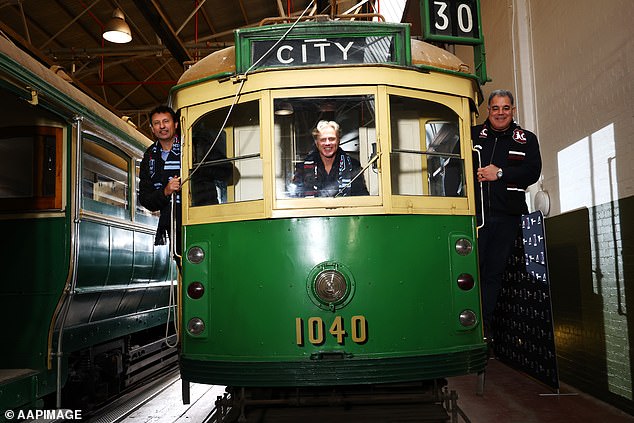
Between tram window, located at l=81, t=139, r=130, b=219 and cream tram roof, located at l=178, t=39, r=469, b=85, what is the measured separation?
1.57 meters

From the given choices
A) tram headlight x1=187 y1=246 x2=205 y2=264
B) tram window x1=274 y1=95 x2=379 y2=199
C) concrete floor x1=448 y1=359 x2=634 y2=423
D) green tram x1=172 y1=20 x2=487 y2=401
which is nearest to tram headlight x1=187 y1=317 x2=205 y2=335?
green tram x1=172 y1=20 x2=487 y2=401

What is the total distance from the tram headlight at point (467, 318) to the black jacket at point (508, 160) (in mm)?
1030

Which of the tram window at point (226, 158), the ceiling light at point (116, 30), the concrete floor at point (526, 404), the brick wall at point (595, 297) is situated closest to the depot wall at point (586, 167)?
the brick wall at point (595, 297)

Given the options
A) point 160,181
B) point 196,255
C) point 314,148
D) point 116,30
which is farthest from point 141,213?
point 116,30

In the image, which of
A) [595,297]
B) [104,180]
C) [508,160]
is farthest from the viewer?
[104,180]

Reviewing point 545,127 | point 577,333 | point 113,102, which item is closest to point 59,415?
point 577,333

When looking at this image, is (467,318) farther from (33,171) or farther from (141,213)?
(141,213)

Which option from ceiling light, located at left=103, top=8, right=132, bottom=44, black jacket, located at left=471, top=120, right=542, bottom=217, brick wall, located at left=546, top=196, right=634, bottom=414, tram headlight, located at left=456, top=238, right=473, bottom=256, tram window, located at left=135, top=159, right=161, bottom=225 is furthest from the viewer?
ceiling light, located at left=103, top=8, right=132, bottom=44

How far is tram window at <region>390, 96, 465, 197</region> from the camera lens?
13.3 ft

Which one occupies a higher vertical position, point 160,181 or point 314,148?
point 314,148

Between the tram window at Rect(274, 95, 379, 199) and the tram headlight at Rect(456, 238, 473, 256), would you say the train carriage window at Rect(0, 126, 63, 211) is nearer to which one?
the tram window at Rect(274, 95, 379, 199)

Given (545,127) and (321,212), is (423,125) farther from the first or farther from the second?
(545,127)

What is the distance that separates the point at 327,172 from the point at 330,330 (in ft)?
3.18

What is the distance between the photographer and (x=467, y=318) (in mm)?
4031
